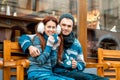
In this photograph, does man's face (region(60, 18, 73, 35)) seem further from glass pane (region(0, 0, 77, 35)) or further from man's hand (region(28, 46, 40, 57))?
glass pane (region(0, 0, 77, 35))

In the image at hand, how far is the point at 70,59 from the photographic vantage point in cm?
297

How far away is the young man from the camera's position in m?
2.82

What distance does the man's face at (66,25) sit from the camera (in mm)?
2969

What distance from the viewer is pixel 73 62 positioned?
292 centimetres

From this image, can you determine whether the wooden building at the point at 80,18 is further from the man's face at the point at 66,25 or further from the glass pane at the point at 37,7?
the man's face at the point at 66,25

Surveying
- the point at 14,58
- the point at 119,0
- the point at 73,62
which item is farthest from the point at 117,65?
the point at 119,0

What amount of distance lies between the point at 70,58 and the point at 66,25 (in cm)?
34

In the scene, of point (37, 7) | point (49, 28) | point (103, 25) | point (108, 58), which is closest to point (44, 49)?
point (49, 28)

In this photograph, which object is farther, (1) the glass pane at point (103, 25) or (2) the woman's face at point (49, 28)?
(1) the glass pane at point (103, 25)

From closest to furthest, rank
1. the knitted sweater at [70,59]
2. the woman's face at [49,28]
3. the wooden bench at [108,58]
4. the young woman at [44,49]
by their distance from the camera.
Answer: the young woman at [44,49]
the woman's face at [49,28]
the knitted sweater at [70,59]
the wooden bench at [108,58]

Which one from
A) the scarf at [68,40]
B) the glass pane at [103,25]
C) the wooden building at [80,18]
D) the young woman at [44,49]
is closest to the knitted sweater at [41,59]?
the young woman at [44,49]

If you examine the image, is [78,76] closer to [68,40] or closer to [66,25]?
[68,40]

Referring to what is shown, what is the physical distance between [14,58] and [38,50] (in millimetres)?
424

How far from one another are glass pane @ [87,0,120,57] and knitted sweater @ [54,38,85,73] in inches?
30.4
